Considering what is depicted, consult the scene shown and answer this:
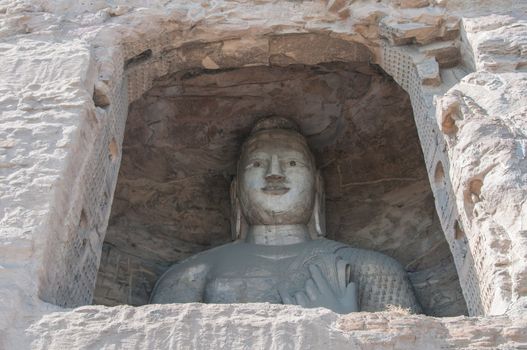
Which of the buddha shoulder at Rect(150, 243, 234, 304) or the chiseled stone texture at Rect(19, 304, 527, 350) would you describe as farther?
the buddha shoulder at Rect(150, 243, 234, 304)

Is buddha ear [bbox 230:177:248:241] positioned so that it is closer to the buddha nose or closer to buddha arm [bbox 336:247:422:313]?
the buddha nose

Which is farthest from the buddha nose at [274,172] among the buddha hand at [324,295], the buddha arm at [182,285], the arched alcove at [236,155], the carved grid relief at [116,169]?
the carved grid relief at [116,169]

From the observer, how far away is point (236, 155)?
22.9ft

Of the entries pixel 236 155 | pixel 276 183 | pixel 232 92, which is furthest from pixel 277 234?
pixel 232 92

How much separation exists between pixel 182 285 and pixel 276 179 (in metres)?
1.06

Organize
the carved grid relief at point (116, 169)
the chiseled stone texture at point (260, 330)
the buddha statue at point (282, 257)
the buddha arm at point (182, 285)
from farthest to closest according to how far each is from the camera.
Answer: the buddha arm at point (182, 285) → the buddha statue at point (282, 257) → the carved grid relief at point (116, 169) → the chiseled stone texture at point (260, 330)

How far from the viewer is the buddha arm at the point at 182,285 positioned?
18.8 feet

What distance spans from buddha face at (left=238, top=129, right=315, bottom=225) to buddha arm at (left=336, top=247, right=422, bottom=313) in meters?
0.64

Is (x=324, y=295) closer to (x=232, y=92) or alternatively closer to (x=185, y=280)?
(x=185, y=280)

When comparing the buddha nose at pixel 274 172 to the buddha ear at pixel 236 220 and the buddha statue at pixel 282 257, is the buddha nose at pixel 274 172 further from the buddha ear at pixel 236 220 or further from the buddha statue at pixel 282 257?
the buddha ear at pixel 236 220

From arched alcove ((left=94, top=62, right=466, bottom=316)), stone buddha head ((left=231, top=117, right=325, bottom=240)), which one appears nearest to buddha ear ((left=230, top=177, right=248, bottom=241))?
stone buddha head ((left=231, top=117, right=325, bottom=240))

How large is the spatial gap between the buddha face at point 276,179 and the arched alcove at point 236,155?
27 centimetres

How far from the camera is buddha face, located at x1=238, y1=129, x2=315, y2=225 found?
6355 mm

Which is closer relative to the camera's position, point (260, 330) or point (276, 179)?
point (260, 330)
